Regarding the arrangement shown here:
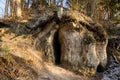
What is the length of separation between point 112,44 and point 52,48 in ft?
16.3

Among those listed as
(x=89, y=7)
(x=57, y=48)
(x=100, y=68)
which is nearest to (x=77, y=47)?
(x=57, y=48)

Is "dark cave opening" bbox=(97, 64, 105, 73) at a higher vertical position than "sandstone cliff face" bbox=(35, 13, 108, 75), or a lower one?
lower

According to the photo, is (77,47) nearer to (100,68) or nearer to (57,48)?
(57,48)

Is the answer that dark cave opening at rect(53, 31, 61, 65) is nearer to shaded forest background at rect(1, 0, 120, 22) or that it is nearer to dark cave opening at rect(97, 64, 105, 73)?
dark cave opening at rect(97, 64, 105, 73)

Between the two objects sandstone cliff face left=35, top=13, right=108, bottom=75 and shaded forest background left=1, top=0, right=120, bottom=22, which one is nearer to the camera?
sandstone cliff face left=35, top=13, right=108, bottom=75

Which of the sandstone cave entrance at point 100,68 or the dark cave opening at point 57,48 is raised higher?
the dark cave opening at point 57,48

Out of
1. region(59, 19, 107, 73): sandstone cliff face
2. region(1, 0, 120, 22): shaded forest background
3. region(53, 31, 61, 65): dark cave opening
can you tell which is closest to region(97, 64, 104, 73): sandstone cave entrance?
region(59, 19, 107, 73): sandstone cliff face

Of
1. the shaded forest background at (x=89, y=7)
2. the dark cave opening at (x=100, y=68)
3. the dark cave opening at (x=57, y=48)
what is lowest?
the dark cave opening at (x=100, y=68)

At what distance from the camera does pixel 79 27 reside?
460 inches

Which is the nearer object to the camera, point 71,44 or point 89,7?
point 71,44

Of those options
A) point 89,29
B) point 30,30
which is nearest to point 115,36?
point 89,29

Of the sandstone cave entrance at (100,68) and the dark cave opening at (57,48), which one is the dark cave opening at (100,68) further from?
the dark cave opening at (57,48)

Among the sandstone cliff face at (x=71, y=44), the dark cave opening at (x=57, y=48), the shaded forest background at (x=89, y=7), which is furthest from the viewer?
the shaded forest background at (x=89, y=7)

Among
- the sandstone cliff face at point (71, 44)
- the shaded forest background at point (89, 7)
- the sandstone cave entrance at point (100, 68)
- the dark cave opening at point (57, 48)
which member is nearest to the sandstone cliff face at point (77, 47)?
the sandstone cliff face at point (71, 44)
